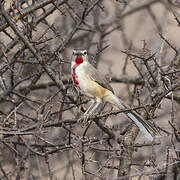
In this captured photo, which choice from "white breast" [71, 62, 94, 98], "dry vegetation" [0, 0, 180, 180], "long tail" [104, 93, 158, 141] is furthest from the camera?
"white breast" [71, 62, 94, 98]

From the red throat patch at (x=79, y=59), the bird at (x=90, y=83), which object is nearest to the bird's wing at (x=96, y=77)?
the bird at (x=90, y=83)

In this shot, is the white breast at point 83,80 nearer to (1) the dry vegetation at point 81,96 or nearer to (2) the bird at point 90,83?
(2) the bird at point 90,83

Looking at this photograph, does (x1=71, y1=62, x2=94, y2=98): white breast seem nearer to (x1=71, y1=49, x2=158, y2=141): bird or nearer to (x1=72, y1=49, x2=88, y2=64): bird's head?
(x1=71, y1=49, x2=158, y2=141): bird

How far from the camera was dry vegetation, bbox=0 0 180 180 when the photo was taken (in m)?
4.25

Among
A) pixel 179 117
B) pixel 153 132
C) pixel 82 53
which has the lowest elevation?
pixel 153 132

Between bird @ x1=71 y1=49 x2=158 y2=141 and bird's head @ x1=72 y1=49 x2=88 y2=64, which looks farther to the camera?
bird's head @ x1=72 y1=49 x2=88 y2=64

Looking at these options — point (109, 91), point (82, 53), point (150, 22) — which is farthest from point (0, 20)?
point (150, 22)

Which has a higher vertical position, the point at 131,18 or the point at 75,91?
the point at 131,18

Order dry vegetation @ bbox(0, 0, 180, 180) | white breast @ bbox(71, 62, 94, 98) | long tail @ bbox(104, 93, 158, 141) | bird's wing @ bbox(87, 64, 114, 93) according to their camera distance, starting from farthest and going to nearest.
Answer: bird's wing @ bbox(87, 64, 114, 93)
white breast @ bbox(71, 62, 94, 98)
long tail @ bbox(104, 93, 158, 141)
dry vegetation @ bbox(0, 0, 180, 180)

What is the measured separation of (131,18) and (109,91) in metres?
5.45

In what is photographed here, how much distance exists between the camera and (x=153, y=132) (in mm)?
4770

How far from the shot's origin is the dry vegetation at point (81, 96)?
4246 millimetres

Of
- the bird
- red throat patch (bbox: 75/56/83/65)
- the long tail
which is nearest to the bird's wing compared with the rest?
the bird

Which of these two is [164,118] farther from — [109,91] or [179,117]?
[109,91]
